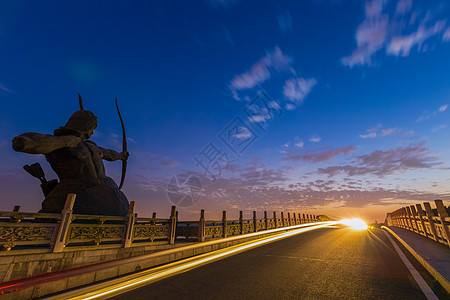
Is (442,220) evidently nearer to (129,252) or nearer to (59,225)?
(129,252)

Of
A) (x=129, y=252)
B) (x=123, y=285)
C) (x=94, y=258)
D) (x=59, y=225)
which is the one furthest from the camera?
(x=129, y=252)

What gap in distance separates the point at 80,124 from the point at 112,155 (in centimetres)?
318

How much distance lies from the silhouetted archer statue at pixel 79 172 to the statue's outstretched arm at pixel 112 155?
0.92 m

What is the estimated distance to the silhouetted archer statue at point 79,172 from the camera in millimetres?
10273

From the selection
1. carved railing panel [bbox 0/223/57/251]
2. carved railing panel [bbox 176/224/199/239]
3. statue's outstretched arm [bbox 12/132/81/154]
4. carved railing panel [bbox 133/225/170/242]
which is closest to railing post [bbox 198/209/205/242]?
carved railing panel [bbox 176/224/199/239]

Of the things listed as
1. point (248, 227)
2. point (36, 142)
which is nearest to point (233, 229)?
point (248, 227)

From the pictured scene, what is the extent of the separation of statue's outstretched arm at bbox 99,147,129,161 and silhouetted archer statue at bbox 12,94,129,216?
3.02 feet

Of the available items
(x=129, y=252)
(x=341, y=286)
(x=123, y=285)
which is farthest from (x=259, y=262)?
(x=129, y=252)

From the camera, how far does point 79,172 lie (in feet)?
36.9

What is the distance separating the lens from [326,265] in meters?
6.54

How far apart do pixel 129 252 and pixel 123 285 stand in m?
4.14

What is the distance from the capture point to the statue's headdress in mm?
11586

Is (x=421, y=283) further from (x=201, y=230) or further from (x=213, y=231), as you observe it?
(x=213, y=231)

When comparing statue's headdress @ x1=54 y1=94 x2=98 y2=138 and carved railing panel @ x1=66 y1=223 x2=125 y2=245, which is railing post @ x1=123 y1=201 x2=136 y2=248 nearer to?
carved railing panel @ x1=66 y1=223 x2=125 y2=245
